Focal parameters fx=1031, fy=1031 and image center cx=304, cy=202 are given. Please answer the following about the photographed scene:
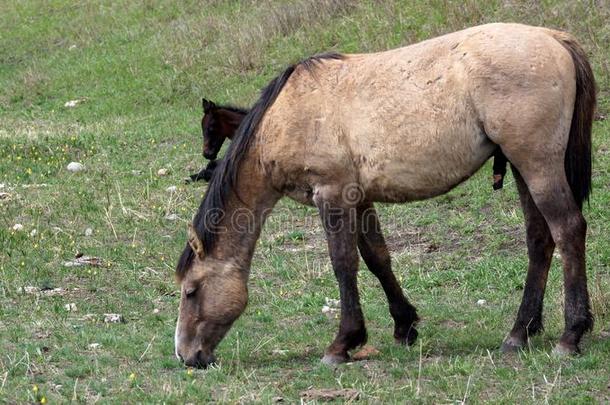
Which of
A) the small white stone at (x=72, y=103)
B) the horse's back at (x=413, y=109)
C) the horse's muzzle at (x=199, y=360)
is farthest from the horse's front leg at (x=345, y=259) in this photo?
the small white stone at (x=72, y=103)

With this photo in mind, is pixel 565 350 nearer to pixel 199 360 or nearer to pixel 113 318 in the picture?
pixel 199 360

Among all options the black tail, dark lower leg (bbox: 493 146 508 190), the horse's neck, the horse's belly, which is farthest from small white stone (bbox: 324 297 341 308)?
the black tail

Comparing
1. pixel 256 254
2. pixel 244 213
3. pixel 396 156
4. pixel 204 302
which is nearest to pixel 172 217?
pixel 256 254

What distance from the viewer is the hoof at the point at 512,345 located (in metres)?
6.52

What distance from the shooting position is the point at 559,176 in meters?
6.12

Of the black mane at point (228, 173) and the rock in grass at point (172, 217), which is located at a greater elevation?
the black mane at point (228, 173)

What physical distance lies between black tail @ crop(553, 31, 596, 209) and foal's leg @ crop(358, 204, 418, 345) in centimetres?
145

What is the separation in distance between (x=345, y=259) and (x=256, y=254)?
3.14m

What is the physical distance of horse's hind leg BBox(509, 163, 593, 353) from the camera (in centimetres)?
610

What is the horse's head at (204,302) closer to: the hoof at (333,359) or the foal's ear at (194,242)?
the foal's ear at (194,242)

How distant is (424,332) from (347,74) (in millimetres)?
1917

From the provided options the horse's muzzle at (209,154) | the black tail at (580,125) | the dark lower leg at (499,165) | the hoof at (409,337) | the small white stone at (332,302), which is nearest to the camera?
the black tail at (580,125)

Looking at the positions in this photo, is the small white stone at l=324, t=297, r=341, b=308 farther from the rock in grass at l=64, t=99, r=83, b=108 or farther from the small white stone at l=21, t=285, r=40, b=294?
the rock in grass at l=64, t=99, r=83, b=108

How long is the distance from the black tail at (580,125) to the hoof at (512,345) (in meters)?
1.01
